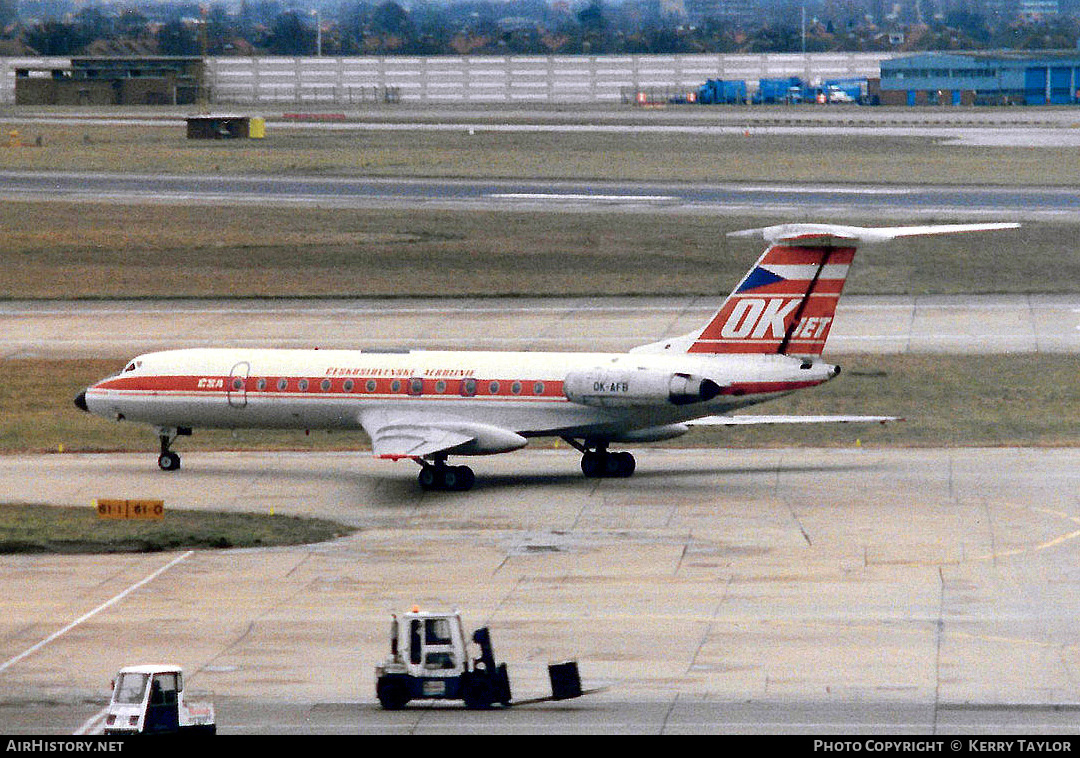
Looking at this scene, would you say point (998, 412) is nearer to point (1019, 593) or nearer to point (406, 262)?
point (1019, 593)

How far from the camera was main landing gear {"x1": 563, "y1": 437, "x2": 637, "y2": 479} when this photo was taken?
Answer: 47.9 m

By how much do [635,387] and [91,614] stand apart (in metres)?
15.6

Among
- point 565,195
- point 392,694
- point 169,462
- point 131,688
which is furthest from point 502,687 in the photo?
point 565,195

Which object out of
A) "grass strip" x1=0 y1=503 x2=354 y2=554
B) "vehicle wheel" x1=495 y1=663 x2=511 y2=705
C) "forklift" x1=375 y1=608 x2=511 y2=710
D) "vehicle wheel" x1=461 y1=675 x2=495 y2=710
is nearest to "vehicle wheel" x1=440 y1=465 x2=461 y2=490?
"grass strip" x1=0 y1=503 x2=354 y2=554

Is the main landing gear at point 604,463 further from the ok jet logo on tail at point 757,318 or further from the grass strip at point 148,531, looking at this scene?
the grass strip at point 148,531

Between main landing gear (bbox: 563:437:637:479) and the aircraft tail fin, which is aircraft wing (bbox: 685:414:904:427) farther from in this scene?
the aircraft tail fin

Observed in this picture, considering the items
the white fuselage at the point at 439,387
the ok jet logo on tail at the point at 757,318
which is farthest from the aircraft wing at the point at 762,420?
the ok jet logo on tail at the point at 757,318

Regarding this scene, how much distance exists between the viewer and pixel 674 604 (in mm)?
34469

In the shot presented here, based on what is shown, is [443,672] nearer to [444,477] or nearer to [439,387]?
[444,477]

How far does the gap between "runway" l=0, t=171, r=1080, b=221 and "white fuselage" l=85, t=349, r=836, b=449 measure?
51475 millimetres

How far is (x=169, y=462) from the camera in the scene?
50.4 m

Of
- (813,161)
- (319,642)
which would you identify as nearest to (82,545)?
(319,642)
